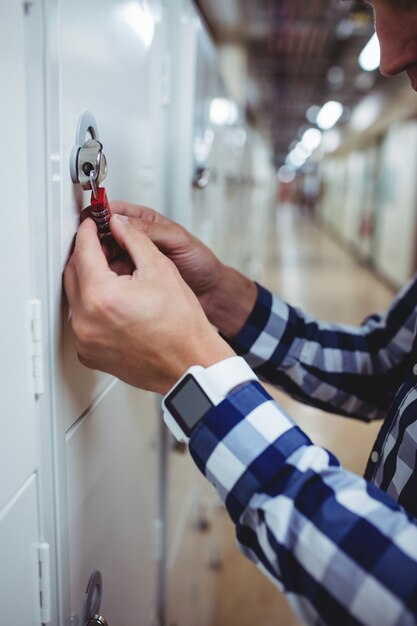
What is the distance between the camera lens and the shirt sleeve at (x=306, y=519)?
564mm

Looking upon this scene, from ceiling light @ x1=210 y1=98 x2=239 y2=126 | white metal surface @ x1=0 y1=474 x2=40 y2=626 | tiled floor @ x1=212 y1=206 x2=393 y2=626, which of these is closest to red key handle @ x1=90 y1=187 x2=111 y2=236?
white metal surface @ x1=0 y1=474 x2=40 y2=626

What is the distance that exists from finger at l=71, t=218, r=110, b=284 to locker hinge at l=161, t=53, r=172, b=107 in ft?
2.11

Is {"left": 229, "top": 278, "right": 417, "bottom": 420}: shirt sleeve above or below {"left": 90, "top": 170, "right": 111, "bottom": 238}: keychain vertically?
below

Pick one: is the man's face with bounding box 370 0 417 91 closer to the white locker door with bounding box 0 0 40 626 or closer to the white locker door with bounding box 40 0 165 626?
the white locker door with bounding box 40 0 165 626

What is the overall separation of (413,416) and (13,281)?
58 cm

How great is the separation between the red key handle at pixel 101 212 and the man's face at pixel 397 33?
0.47 meters

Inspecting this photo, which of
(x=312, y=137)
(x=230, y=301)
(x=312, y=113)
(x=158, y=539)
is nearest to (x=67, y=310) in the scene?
(x=230, y=301)

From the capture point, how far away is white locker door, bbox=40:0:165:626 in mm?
676

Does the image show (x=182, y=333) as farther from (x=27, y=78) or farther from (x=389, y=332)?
(x=389, y=332)

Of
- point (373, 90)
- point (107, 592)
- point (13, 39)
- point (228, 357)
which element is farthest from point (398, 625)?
point (373, 90)

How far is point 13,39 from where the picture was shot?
1.84 feet

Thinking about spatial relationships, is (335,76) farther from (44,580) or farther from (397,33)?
(44,580)

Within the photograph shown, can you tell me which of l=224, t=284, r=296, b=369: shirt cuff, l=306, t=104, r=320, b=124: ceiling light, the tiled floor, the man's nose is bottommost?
the tiled floor

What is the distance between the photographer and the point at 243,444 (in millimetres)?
640
